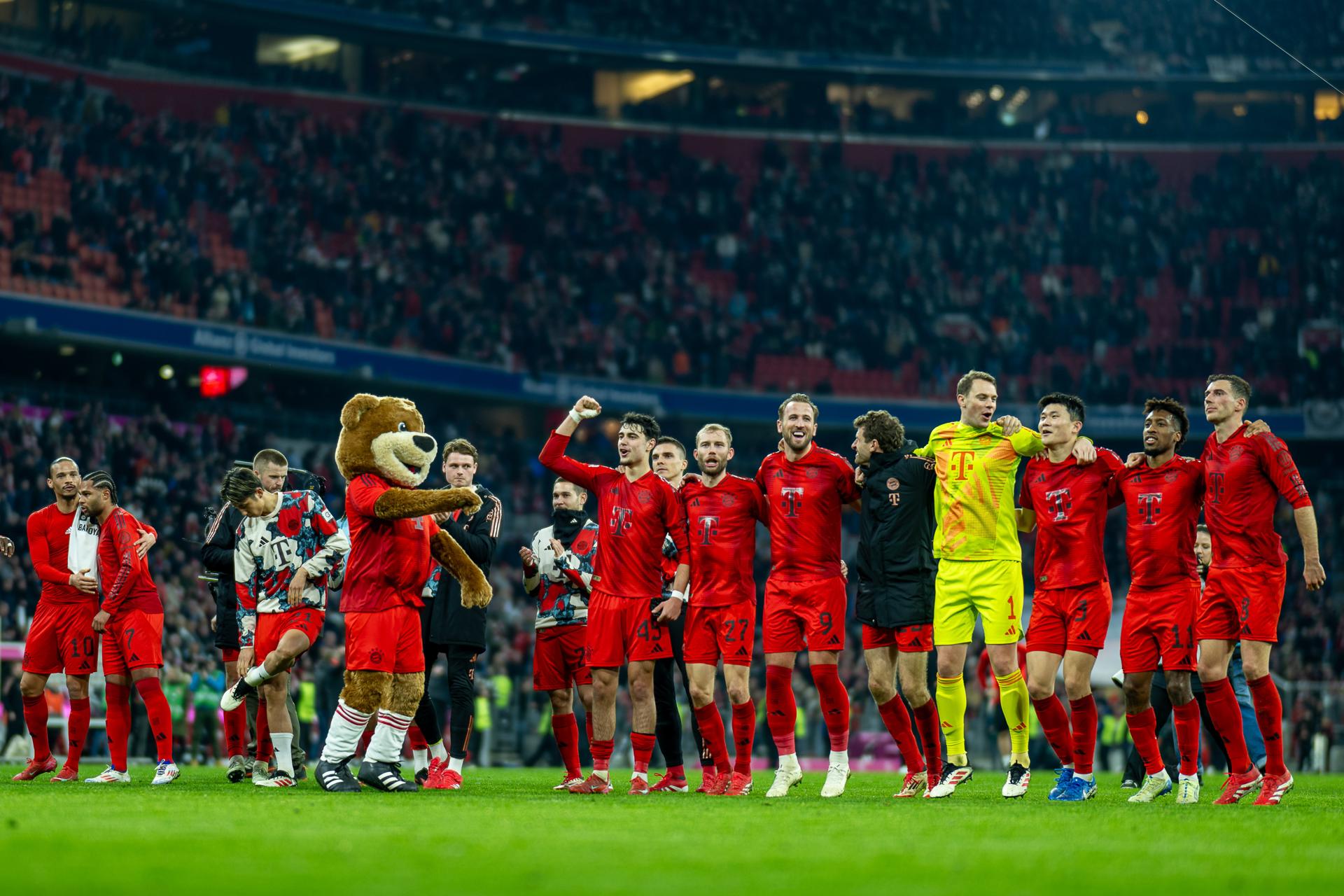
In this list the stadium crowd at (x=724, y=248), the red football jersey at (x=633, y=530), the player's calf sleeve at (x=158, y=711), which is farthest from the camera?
the stadium crowd at (x=724, y=248)

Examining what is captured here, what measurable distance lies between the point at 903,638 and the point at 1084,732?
137 centimetres

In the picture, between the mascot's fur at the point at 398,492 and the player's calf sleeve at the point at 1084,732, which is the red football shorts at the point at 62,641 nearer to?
the mascot's fur at the point at 398,492

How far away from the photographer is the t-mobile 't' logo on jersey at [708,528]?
37.4ft

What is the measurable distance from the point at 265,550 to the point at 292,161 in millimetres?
24898

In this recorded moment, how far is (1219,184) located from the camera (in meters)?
41.6

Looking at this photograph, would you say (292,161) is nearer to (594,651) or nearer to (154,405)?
(154,405)

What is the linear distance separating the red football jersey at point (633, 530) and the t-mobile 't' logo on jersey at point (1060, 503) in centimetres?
252

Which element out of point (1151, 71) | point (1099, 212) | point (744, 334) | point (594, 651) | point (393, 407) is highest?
point (1151, 71)

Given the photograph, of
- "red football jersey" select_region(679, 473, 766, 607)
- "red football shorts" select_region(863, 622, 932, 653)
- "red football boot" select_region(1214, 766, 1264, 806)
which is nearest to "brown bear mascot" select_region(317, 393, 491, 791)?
"red football jersey" select_region(679, 473, 766, 607)

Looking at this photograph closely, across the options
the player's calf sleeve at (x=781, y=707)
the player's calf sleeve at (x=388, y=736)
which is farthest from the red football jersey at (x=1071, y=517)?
the player's calf sleeve at (x=388, y=736)

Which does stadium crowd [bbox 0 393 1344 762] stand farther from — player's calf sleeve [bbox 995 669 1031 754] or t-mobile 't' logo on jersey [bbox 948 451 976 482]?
player's calf sleeve [bbox 995 669 1031 754]

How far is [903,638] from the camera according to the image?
426 inches

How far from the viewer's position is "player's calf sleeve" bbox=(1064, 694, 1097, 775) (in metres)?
10.8

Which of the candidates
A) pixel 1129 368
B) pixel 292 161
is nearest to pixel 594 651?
pixel 292 161
